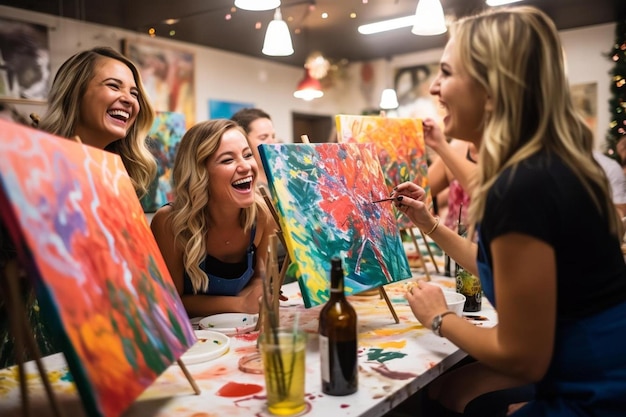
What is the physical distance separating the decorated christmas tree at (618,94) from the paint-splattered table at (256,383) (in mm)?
5882

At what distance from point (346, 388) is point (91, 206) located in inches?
25.7

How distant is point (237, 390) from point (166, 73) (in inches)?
226

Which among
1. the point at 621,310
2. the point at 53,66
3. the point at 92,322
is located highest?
the point at 53,66

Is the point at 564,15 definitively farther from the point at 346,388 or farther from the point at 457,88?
the point at 346,388

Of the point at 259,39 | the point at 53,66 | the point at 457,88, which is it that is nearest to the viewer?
the point at 457,88

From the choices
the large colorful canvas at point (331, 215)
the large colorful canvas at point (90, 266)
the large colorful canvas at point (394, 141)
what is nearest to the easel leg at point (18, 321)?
the large colorful canvas at point (90, 266)

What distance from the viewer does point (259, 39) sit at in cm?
690

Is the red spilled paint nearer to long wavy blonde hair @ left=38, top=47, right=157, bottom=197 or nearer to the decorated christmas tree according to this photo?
long wavy blonde hair @ left=38, top=47, right=157, bottom=197

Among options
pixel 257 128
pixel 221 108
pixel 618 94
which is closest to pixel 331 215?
pixel 257 128

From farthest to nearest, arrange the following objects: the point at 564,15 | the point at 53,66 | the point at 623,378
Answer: the point at 564,15 → the point at 53,66 → the point at 623,378

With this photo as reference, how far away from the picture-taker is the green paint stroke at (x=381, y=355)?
4.39 ft

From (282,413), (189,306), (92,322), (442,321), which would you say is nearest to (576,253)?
(442,321)

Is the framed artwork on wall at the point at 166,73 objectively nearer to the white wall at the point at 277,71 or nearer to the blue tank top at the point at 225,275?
the white wall at the point at 277,71

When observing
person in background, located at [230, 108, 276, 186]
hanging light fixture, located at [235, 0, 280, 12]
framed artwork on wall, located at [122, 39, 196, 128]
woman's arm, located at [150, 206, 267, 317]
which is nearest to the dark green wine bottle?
woman's arm, located at [150, 206, 267, 317]
